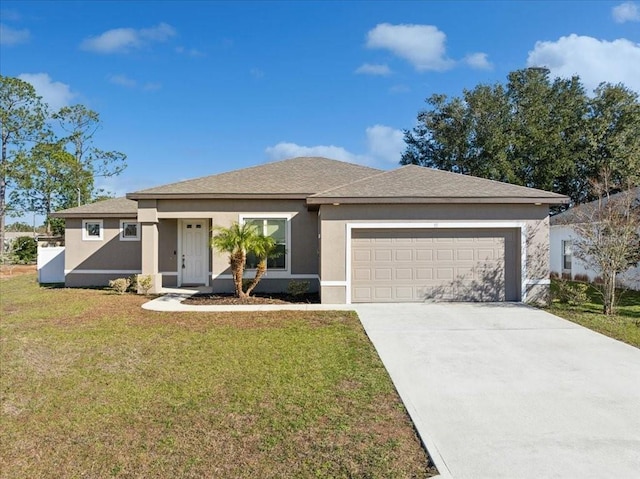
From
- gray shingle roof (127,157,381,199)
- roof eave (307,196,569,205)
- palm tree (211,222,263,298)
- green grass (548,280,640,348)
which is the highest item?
gray shingle roof (127,157,381,199)

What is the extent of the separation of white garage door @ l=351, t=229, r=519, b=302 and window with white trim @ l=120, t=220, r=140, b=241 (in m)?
9.70

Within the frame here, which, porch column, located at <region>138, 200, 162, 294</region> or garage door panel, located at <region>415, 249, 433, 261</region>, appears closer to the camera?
garage door panel, located at <region>415, 249, 433, 261</region>

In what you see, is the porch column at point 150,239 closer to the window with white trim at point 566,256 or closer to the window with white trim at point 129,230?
the window with white trim at point 129,230

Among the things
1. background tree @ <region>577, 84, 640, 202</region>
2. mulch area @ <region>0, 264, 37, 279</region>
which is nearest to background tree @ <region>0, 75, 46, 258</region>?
mulch area @ <region>0, 264, 37, 279</region>

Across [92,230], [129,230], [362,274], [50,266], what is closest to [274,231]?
[362,274]

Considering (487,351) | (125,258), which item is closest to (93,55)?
(125,258)

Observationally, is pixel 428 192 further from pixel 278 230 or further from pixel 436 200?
pixel 278 230

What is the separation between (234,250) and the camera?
11.4m

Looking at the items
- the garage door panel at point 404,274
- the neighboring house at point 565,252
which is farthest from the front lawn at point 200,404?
the neighboring house at point 565,252

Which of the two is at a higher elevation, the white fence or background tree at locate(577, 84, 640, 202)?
background tree at locate(577, 84, 640, 202)

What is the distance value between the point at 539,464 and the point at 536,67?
34.0 meters

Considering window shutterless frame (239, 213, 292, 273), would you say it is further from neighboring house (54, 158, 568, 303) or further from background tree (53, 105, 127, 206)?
background tree (53, 105, 127, 206)

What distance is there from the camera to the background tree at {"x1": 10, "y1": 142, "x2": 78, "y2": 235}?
1228 inches

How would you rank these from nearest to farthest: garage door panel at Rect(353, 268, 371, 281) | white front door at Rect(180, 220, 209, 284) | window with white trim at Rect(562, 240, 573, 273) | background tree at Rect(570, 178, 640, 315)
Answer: background tree at Rect(570, 178, 640, 315) < garage door panel at Rect(353, 268, 371, 281) < white front door at Rect(180, 220, 209, 284) < window with white trim at Rect(562, 240, 573, 273)
